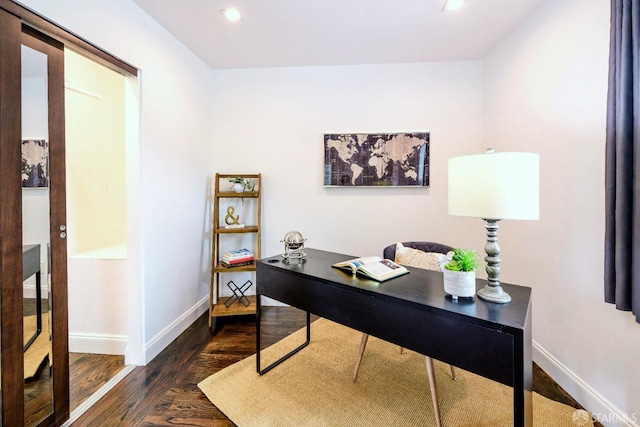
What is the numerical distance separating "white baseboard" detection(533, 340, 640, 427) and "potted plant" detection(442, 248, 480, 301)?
114 cm

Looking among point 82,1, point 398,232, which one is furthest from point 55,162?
point 398,232

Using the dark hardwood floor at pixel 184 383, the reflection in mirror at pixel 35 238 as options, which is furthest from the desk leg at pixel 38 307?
the dark hardwood floor at pixel 184 383

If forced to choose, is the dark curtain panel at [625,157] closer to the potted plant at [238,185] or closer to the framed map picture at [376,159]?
the framed map picture at [376,159]

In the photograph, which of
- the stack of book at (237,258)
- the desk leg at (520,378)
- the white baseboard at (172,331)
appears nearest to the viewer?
the desk leg at (520,378)

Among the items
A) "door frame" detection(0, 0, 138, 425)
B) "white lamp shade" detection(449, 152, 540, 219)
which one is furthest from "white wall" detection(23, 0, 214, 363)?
"white lamp shade" detection(449, 152, 540, 219)

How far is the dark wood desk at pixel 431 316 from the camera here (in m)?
0.96

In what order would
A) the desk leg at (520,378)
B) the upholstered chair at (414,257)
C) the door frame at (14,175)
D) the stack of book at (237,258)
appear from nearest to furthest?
the desk leg at (520,378)
the door frame at (14,175)
the upholstered chair at (414,257)
the stack of book at (237,258)

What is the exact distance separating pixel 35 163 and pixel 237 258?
165cm

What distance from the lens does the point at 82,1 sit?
1597 mm

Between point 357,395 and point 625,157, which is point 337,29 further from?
point 357,395

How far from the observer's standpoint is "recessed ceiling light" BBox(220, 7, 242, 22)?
6.61 ft

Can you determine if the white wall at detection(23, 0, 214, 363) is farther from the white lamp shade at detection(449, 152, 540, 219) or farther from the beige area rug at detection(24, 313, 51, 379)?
the white lamp shade at detection(449, 152, 540, 219)

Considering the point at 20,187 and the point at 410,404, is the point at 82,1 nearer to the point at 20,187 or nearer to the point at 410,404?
the point at 20,187

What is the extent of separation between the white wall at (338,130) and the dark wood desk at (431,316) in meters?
1.35
